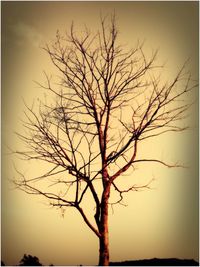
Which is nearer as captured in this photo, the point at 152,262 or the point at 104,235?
the point at 104,235

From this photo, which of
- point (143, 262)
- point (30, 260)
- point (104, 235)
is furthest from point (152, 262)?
point (30, 260)

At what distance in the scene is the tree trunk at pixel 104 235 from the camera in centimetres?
466

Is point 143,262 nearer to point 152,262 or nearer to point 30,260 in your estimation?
point 152,262

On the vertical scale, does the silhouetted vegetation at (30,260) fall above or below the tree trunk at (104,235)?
below

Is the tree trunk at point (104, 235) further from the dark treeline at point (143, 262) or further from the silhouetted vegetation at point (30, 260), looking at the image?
the silhouetted vegetation at point (30, 260)

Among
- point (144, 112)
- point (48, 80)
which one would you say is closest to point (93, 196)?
point (144, 112)

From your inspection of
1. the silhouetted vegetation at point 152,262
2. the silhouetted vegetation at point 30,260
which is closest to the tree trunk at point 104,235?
the silhouetted vegetation at point 152,262

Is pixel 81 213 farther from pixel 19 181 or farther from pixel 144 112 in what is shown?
pixel 144 112

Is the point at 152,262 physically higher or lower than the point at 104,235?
lower

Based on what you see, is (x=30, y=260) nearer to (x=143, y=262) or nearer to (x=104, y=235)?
(x=104, y=235)

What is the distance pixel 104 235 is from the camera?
4711 mm

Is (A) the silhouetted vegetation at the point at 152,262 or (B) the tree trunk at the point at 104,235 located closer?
(B) the tree trunk at the point at 104,235

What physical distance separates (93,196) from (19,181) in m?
1.05

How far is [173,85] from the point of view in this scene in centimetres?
515
